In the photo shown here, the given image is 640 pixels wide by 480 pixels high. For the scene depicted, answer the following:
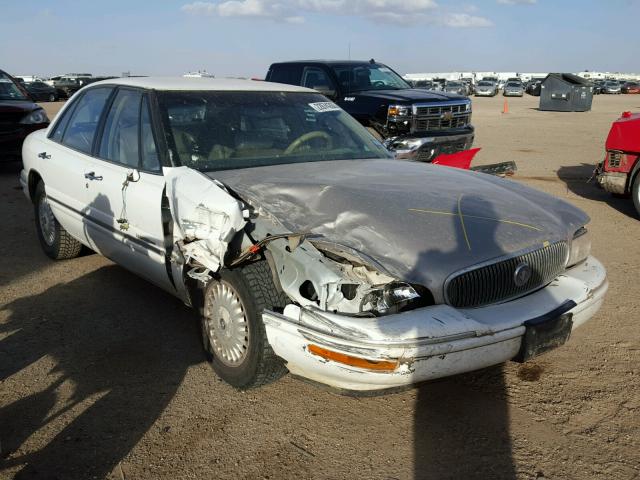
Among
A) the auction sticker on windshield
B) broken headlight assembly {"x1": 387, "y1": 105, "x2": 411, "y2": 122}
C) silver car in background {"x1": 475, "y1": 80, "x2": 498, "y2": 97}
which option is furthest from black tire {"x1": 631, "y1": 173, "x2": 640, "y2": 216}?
silver car in background {"x1": 475, "y1": 80, "x2": 498, "y2": 97}

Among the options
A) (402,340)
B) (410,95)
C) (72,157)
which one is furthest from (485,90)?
(402,340)

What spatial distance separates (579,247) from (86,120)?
3743 mm

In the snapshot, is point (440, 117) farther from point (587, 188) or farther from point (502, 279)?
point (502, 279)

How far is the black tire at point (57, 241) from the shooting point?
17.9 feet

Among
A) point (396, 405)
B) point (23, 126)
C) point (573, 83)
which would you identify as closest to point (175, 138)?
point (396, 405)

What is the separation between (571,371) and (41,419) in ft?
9.77

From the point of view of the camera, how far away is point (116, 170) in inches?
164

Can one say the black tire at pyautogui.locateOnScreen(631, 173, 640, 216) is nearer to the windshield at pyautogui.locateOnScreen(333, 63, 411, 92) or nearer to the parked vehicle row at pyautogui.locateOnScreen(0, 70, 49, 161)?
the windshield at pyautogui.locateOnScreen(333, 63, 411, 92)

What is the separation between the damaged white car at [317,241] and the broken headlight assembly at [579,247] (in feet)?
0.05

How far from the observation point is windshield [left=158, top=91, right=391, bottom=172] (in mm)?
3902

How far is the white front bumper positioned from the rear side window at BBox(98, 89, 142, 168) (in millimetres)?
1849

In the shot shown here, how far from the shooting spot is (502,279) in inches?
120

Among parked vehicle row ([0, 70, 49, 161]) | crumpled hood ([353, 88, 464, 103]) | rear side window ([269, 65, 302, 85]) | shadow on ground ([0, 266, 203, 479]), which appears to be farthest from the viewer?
parked vehicle row ([0, 70, 49, 161])

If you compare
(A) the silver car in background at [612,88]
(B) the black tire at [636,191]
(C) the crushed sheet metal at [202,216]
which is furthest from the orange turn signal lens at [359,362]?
(A) the silver car in background at [612,88]
